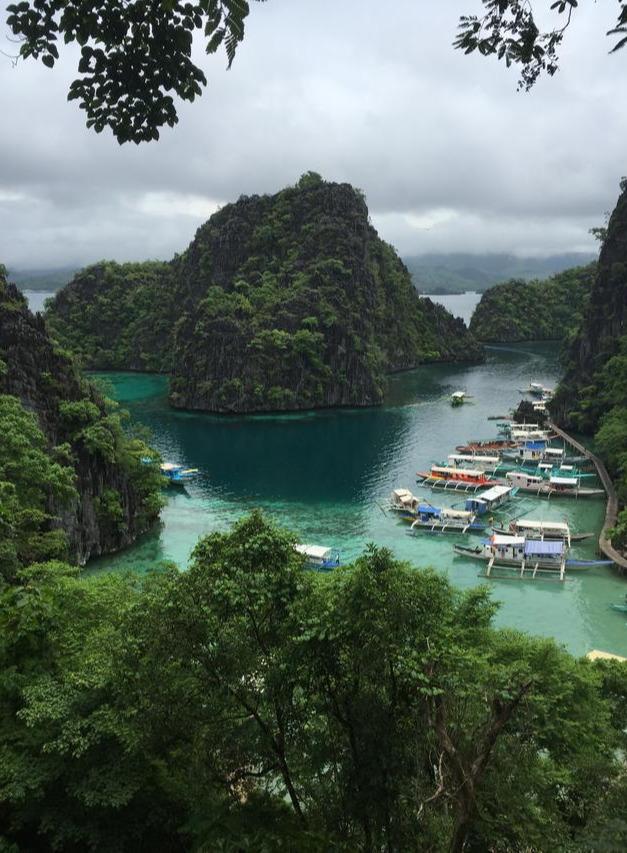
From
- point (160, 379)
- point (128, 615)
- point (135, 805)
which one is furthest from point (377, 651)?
point (160, 379)

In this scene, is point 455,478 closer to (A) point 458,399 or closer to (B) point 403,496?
(B) point 403,496

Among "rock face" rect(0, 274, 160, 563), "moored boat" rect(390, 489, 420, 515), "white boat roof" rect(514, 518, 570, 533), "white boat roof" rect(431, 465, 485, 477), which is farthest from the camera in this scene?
"white boat roof" rect(431, 465, 485, 477)

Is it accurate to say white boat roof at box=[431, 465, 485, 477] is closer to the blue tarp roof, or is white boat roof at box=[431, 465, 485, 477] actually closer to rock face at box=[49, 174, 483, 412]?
the blue tarp roof

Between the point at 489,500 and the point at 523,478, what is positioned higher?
the point at 523,478

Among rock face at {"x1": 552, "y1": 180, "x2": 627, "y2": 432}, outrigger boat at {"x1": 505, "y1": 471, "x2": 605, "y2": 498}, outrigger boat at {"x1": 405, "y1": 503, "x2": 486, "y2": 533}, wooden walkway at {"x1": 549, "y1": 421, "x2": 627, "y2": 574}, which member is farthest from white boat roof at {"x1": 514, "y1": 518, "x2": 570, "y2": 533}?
rock face at {"x1": 552, "y1": 180, "x2": 627, "y2": 432}

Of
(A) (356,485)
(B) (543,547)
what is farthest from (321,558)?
(A) (356,485)

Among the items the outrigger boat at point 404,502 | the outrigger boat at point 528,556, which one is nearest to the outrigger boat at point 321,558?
the outrigger boat at point 528,556

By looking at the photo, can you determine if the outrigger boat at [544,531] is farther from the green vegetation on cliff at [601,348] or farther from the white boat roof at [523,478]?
the green vegetation on cliff at [601,348]

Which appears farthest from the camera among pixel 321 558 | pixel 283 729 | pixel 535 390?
pixel 535 390
